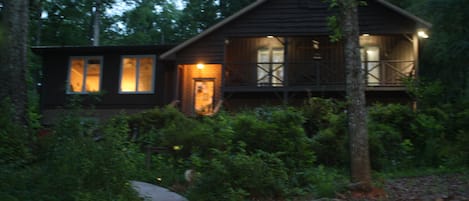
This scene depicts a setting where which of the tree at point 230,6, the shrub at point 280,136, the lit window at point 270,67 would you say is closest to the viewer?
the shrub at point 280,136

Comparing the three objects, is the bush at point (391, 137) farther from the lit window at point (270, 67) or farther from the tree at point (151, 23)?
the tree at point (151, 23)

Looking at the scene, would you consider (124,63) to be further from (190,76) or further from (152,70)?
(190,76)

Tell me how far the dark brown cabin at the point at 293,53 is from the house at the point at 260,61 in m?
0.04

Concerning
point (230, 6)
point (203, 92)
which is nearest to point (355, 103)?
point (203, 92)

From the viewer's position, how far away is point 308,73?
19.6 m

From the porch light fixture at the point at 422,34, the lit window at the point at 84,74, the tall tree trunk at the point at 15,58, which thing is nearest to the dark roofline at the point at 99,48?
the lit window at the point at 84,74

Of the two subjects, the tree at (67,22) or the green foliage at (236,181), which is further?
the tree at (67,22)

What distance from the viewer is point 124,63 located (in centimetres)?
2098

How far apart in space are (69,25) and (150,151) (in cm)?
2214

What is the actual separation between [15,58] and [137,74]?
35.3ft

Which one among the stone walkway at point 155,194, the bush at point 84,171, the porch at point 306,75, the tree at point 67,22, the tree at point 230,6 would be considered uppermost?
the tree at point 230,6

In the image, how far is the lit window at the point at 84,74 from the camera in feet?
69.4

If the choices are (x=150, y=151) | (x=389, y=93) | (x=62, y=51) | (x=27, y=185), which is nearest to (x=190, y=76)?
A: (x=62, y=51)

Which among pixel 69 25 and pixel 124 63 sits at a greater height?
pixel 69 25
